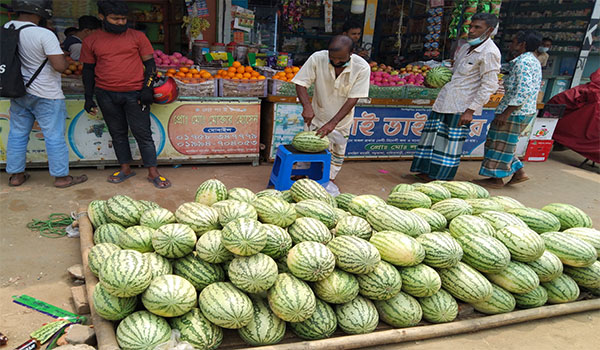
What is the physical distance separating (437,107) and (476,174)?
1.84 metres

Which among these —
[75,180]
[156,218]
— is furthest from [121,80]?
[156,218]

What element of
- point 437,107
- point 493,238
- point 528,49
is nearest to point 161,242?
point 493,238

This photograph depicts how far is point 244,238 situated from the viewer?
6.80 ft

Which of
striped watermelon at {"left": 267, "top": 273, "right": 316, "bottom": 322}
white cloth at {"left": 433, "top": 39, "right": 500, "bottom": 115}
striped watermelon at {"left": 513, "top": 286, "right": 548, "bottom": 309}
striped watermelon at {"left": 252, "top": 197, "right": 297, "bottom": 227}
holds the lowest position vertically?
striped watermelon at {"left": 513, "top": 286, "right": 548, "bottom": 309}

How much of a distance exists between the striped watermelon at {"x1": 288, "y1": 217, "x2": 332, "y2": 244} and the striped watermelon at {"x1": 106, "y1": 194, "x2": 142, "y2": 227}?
1.16 metres

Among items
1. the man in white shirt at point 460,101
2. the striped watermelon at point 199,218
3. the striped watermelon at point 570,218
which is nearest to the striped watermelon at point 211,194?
the striped watermelon at point 199,218

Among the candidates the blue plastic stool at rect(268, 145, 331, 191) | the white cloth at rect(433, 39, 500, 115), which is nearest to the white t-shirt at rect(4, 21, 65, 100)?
the blue plastic stool at rect(268, 145, 331, 191)

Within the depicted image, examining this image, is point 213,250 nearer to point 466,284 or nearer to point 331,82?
point 466,284

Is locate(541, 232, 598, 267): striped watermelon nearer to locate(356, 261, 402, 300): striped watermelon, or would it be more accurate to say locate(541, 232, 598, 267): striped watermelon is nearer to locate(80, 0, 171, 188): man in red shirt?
locate(356, 261, 402, 300): striped watermelon

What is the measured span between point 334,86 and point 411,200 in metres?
2.11

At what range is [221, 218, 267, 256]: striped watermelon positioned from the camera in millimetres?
2074

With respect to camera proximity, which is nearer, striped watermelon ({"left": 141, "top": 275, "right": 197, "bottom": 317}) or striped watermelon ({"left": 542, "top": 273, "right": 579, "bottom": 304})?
striped watermelon ({"left": 141, "top": 275, "right": 197, "bottom": 317})

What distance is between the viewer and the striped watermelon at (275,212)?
2471 millimetres

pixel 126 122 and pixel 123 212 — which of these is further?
pixel 126 122
